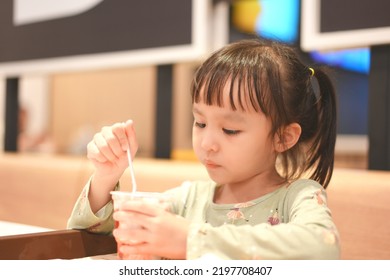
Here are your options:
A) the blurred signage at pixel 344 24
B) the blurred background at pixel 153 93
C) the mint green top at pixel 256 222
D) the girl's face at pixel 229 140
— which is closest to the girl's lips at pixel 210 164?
the girl's face at pixel 229 140

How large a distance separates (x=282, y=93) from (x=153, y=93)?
267cm

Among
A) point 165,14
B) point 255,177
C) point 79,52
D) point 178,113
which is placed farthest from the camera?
point 178,113

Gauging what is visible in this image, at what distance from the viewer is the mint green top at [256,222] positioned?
30.9 inches

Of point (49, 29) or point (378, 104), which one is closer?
point (378, 104)

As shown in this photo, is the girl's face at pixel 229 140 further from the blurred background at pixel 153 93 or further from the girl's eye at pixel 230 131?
the blurred background at pixel 153 93

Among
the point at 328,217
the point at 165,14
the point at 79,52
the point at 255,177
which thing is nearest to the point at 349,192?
the point at 255,177

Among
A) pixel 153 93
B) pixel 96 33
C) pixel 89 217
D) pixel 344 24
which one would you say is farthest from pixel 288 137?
pixel 153 93

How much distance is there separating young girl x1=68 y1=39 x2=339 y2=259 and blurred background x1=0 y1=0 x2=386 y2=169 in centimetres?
68

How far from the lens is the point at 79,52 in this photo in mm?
2232

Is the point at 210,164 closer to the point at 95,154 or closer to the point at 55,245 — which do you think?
the point at 95,154

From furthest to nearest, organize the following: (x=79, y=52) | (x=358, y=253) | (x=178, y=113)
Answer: (x=178, y=113), (x=79, y=52), (x=358, y=253)

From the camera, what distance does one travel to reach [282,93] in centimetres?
101
